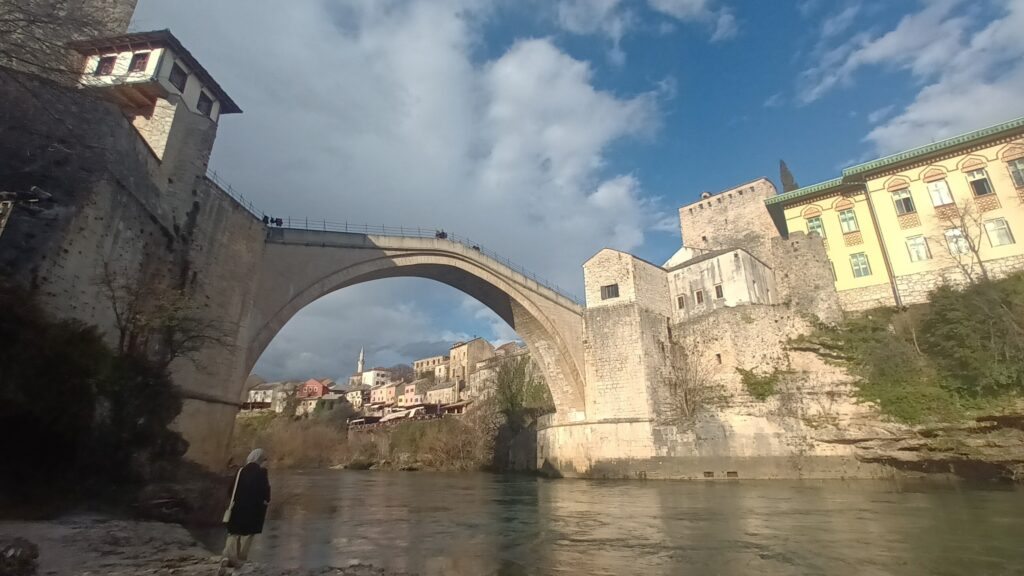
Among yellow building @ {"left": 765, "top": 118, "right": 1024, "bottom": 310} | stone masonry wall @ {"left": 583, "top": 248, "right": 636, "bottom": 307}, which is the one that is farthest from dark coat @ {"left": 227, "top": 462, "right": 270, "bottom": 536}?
yellow building @ {"left": 765, "top": 118, "right": 1024, "bottom": 310}

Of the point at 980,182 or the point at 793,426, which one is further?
the point at 980,182

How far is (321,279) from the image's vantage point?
15359mm

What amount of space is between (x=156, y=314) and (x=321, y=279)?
6385mm

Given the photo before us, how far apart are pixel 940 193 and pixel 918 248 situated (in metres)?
2.32

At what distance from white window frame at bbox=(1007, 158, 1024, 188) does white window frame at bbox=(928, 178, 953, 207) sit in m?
1.75

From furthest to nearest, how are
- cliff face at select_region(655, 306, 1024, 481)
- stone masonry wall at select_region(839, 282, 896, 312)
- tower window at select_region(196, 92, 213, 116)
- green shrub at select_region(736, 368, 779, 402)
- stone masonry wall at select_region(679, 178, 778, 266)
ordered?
stone masonry wall at select_region(679, 178, 778, 266) < stone masonry wall at select_region(839, 282, 896, 312) < green shrub at select_region(736, 368, 779, 402) < tower window at select_region(196, 92, 213, 116) < cliff face at select_region(655, 306, 1024, 481)

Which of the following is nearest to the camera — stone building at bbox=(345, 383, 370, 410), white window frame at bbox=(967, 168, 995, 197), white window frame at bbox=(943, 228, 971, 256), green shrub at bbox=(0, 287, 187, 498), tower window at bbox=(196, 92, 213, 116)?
green shrub at bbox=(0, 287, 187, 498)

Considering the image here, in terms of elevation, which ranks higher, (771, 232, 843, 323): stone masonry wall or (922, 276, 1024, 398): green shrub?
(771, 232, 843, 323): stone masonry wall

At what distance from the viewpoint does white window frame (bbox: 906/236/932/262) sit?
738 inches

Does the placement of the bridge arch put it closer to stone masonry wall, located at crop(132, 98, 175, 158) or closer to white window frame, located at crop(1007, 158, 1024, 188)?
stone masonry wall, located at crop(132, 98, 175, 158)

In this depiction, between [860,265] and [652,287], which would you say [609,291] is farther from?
[860,265]

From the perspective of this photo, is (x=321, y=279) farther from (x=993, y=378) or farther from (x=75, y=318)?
(x=993, y=378)

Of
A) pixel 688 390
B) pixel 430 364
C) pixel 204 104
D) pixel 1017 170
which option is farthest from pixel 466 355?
pixel 1017 170

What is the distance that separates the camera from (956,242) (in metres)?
18.2
